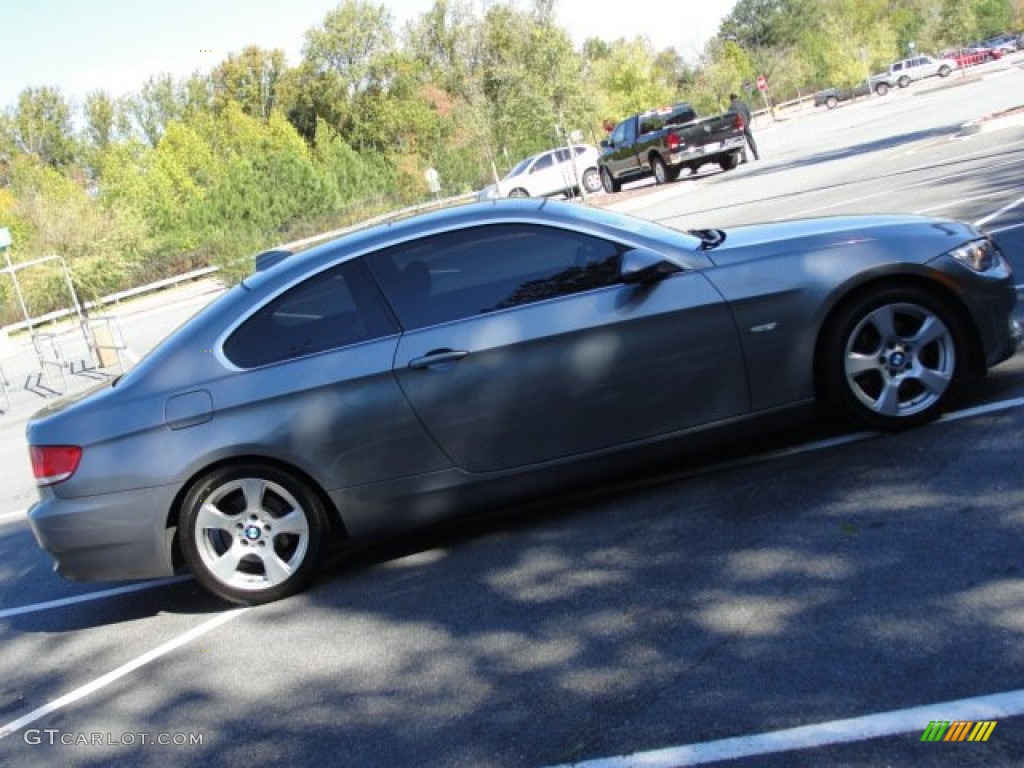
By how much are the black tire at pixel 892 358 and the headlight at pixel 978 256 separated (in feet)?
0.77

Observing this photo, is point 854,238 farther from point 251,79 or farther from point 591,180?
point 251,79

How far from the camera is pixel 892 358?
5633 millimetres

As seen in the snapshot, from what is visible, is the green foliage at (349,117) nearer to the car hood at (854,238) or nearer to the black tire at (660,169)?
the black tire at (660,169)

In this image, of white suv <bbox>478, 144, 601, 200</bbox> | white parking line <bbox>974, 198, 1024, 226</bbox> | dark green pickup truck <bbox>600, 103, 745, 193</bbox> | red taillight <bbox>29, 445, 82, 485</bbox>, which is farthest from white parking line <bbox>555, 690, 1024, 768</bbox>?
white suv <bbox>478, 144, 601, 200</bbox>

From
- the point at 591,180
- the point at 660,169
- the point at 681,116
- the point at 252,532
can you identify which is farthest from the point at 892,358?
the point at 591,180

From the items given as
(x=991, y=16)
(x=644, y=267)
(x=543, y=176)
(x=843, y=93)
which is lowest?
(x=644, y=267)

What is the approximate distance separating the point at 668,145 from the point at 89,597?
27412mm

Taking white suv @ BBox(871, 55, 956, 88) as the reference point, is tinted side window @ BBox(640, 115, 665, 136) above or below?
below

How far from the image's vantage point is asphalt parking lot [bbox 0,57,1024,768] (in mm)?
3555

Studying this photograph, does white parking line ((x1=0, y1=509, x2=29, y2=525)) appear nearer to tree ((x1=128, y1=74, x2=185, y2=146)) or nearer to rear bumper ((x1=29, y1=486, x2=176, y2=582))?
rear bumper ((x1=29, y1=486, x2=176, y2=582))

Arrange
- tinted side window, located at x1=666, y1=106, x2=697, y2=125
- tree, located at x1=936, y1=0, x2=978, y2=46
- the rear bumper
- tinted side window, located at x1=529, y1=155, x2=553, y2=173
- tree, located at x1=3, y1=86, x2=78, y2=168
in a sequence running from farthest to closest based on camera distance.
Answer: tree, located at x1=936, y1=0, x2=978, y2=46
tree, located at x1=3, y1=86, x2=78, y2=168
tinted side window, located at x1=529, y1=155, x2=553, y2=173
tinted side window, located at x1=666, y1=106, x2=697, y2=125
the rear bumper

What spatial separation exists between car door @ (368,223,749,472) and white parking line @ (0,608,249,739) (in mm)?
1369

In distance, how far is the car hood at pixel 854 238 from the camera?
564cm

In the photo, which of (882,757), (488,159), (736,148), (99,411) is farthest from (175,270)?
(882,757)
